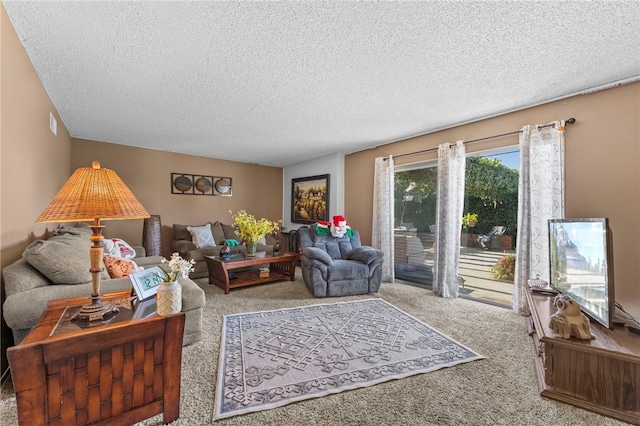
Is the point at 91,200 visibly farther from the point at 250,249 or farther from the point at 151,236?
the point at 151,236

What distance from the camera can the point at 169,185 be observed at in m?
5.41

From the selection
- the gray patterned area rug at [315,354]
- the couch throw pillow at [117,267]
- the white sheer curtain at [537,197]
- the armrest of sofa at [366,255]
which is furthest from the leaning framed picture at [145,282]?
the white sheer curtain at [537,197]

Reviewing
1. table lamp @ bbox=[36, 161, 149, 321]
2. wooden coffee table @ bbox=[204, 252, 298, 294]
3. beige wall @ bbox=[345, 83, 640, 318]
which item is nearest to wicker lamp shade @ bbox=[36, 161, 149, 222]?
table lamp @ bbox=[36, 161, 149, 321]

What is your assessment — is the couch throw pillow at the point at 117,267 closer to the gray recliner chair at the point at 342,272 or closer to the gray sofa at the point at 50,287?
the gray sofa at the point at 50,287

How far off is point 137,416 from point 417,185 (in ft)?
13.9

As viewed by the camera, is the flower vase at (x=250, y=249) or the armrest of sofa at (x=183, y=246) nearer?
the flower vase at (x=250, y=249)

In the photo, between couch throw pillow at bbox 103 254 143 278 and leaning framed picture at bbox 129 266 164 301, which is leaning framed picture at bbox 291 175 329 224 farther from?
leaning framed picture at bbox 129 266 164 301

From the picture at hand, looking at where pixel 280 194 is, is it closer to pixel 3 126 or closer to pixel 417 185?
pixel 417 185

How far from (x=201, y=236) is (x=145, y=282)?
11.7 feet

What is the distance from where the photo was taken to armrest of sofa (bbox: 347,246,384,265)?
387 cm

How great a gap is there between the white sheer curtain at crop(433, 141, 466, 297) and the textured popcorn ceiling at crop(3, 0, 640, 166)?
0.49m

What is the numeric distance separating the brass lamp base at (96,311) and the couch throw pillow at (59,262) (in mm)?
612

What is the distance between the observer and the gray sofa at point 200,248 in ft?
15.1

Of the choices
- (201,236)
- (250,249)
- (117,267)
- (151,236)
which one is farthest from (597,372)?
(151,236)
